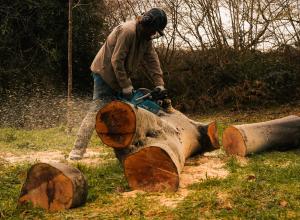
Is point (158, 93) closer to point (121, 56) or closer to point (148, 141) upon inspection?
point (121, 56)

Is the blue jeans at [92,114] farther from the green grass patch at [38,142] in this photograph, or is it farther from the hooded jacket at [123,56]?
the green grass patch at [38,142]

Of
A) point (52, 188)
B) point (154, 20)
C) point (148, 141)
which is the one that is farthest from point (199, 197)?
point (154, 20)

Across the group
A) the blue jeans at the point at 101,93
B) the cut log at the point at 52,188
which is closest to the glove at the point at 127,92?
the blue jeans at the point at 101,93

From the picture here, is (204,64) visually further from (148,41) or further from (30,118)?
(148,41)

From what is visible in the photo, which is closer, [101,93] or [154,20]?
[154,20]

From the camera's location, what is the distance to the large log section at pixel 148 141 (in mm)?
4198

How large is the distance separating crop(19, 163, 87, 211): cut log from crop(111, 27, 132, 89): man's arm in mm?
2039

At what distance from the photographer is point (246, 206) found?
3.54m

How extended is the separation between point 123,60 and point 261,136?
6.99 feet

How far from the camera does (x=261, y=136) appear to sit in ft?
21.0

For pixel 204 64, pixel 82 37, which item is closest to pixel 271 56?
pixel 204 64

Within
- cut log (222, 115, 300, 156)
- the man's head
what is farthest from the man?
cut log (222, 115, 300, 156)

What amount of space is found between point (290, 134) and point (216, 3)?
7.29 metres

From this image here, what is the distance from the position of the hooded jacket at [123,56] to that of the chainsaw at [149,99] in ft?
0.56
